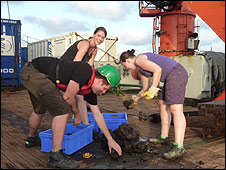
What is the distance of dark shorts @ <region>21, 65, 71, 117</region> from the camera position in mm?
2854

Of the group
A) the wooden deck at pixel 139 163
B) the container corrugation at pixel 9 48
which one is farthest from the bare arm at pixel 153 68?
the container corrugation at pixel 9 48

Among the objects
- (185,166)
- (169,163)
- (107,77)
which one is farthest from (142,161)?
(107,77)

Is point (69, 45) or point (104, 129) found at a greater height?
point (69, 45)

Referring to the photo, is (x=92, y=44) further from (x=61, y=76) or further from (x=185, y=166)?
(x=185, y=166)

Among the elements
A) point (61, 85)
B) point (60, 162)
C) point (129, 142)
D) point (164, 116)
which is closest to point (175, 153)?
point (129, 142)

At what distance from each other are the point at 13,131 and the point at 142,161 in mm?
2617

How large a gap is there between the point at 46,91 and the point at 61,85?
8.5 inches

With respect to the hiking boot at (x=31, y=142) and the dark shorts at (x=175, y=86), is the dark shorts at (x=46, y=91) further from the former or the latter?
the dark shorts at (x=175, y=86)

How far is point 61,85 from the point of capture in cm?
301

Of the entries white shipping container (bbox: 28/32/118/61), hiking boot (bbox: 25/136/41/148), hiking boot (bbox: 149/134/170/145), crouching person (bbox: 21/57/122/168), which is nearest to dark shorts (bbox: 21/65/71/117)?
crouching person (bbox: 21/57/122/168)

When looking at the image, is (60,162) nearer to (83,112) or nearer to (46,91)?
(46,91)

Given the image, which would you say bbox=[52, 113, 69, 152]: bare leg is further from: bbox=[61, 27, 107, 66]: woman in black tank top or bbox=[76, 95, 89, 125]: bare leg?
bbox=[61, 27, 107, 66]: woman in black tank top

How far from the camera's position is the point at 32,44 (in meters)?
15.2

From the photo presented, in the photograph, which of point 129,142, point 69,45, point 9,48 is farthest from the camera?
point 69,45
